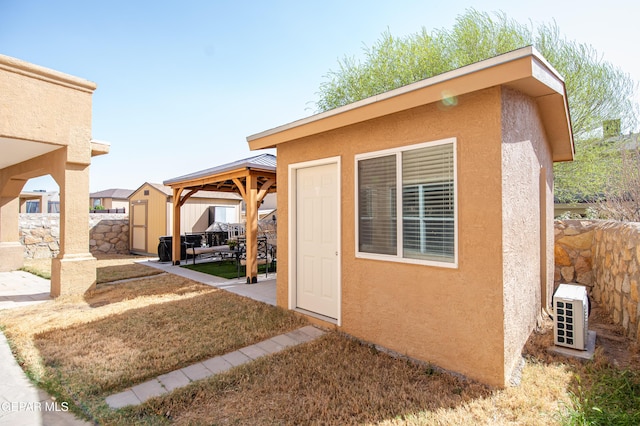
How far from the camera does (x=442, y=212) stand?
3400mm

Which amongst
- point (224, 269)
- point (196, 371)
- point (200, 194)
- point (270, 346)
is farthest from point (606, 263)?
point (200, 194)

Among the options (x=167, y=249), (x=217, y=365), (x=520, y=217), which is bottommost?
(x=217, y=365)

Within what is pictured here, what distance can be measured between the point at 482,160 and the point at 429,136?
637 millimetres

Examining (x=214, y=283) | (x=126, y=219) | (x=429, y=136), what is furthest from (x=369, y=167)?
(x=126, y=219)

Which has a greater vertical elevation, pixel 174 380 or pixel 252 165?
pixel 252 165

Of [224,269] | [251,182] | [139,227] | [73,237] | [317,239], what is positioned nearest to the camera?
[317,239]

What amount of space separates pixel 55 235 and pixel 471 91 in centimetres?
1639

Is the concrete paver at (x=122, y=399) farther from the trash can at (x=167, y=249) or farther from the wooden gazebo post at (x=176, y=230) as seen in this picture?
the trash can at (x=167, y=249)

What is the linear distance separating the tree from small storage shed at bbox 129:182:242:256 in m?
9.28

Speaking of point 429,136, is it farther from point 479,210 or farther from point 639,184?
point 639,184

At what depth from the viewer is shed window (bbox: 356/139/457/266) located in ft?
11.1

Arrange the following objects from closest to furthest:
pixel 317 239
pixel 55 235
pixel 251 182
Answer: pixel 317 239 < pixel 251 182 < pixel 55 235

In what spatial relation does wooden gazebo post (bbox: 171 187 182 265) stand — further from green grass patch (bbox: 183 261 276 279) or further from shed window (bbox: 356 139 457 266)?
shed window (bbox: 356 139 457 266)

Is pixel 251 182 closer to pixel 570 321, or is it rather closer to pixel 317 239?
pixel 317 239
